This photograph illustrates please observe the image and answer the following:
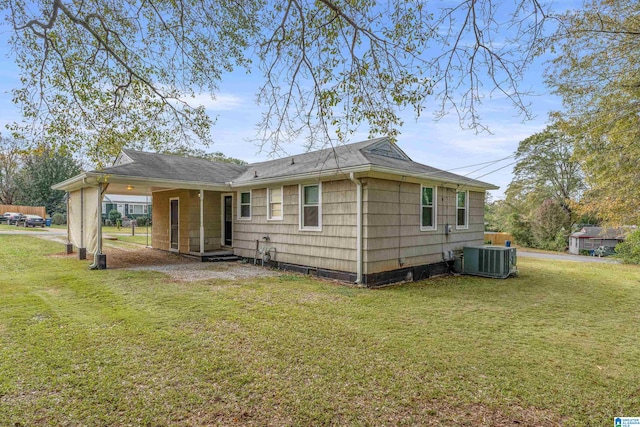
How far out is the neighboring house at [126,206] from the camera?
32.6m

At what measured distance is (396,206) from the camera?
7.97 metres

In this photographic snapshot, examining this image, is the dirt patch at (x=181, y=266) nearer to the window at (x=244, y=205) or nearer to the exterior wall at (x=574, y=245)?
the window at (x=244, y=205)

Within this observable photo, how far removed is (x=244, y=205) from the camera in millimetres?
11016

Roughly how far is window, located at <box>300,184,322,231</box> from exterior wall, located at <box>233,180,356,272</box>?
0.11 m

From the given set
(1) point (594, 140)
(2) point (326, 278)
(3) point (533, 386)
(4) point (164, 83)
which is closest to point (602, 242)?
(1) point (594, 140)

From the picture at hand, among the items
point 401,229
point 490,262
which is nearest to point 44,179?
point 401,229

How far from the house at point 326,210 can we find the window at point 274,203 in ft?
0.09

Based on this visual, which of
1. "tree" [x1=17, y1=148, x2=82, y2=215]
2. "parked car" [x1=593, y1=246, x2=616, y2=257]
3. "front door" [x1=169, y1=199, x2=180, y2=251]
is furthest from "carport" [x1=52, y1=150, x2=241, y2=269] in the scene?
"tree" [x1=17, y1=148, x2=82, y2=215]

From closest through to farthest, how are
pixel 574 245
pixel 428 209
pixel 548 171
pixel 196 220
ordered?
pixel 428 209, pixel 196 220, pixel 574 245, pixel 548 171

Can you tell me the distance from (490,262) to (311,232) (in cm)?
482

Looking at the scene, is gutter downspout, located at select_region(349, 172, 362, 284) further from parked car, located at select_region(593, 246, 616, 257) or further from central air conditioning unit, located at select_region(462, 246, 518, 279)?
parked car, located at select_region(593, 246, 616, 257)

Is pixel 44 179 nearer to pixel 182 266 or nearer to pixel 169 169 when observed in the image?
pixel 169 169

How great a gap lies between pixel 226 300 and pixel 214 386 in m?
2.95

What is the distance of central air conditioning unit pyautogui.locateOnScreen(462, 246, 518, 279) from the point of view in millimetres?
8828
